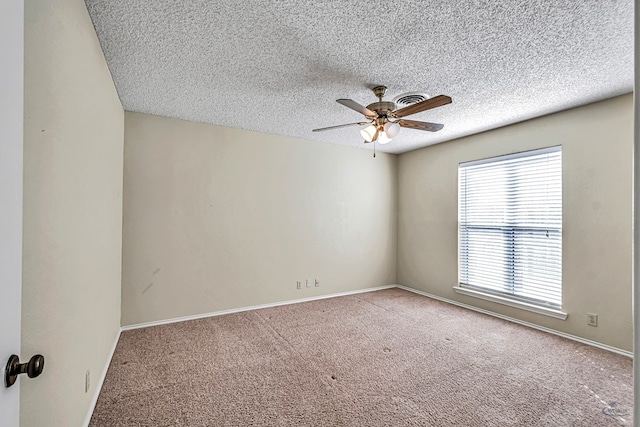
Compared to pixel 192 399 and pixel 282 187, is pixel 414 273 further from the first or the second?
pixel 192 399

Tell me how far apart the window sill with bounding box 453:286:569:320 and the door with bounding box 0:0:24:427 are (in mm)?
4266

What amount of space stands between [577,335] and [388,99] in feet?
10.4

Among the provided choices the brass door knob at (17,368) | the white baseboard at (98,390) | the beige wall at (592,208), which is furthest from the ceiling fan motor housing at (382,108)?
the white baseboard at (98,390)

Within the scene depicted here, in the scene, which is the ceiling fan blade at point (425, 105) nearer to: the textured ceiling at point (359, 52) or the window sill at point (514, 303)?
the textured ceiling at point (359, 52)

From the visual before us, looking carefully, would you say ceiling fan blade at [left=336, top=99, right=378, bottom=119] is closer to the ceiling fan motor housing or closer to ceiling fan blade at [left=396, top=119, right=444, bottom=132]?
the ceiling fan motor housing

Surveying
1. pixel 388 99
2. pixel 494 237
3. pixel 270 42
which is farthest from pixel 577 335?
pixel 270 42

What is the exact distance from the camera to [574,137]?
3.18 metres

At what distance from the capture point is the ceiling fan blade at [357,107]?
2.26 meters

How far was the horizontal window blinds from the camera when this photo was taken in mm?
3379

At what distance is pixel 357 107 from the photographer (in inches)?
94.3

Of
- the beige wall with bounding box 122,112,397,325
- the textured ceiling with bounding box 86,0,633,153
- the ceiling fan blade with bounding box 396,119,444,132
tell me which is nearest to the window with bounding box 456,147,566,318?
the textured ceiling with bounding box 86,0,633,153

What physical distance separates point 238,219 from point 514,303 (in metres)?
3.66

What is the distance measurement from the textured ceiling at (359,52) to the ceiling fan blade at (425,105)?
278 mm

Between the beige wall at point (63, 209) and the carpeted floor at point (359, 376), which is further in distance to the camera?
the carpeted floor at point (359, 376)
